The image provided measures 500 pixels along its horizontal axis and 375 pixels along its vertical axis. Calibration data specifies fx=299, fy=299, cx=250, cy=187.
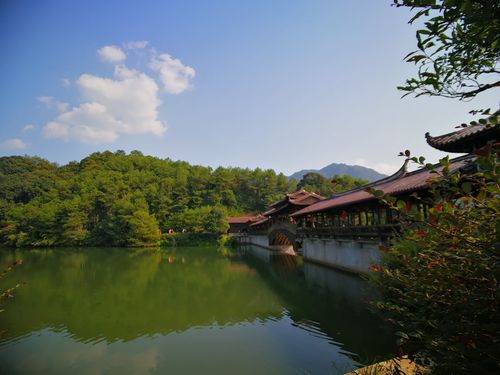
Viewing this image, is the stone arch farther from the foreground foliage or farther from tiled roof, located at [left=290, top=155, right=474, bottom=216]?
the foreground foliage

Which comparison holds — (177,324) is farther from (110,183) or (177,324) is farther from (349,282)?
(110,183)

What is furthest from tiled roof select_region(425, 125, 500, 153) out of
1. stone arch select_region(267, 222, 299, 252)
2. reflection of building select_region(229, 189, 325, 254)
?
stone arch select_region(267, 222, 299, 252)

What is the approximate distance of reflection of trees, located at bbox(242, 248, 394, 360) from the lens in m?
6.48

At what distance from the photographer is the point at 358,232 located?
1295 centimetres

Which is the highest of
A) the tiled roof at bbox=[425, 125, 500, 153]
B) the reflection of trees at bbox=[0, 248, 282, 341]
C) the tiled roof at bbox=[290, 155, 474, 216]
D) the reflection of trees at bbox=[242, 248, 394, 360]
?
the tiled roof at bbox=[425, 125, 500, 153]

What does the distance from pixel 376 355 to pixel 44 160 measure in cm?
9319

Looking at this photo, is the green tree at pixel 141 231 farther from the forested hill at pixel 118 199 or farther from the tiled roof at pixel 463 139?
the tiled roof at pixel 463 139

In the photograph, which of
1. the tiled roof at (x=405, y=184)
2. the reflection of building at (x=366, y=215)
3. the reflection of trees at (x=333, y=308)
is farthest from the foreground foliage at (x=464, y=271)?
the reflection of trees at (x=333, y=308)

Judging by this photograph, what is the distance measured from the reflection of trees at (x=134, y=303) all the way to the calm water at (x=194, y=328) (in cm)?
4

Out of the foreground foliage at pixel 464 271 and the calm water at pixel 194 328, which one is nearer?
the foreground foliage at pixel 464 271

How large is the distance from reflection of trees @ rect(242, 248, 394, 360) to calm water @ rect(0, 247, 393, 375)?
0.10 feet

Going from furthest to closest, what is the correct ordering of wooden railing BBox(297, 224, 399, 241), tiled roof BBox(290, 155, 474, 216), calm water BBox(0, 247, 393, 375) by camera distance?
wooden railing BBox(297, 224, 399, 241), tiled roof BBox(290, 155, 474, 216), calm water BBox(0, 247, 393, 375)

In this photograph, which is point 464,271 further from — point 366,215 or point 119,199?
point 119,199

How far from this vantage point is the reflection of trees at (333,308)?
6483 millimetres
